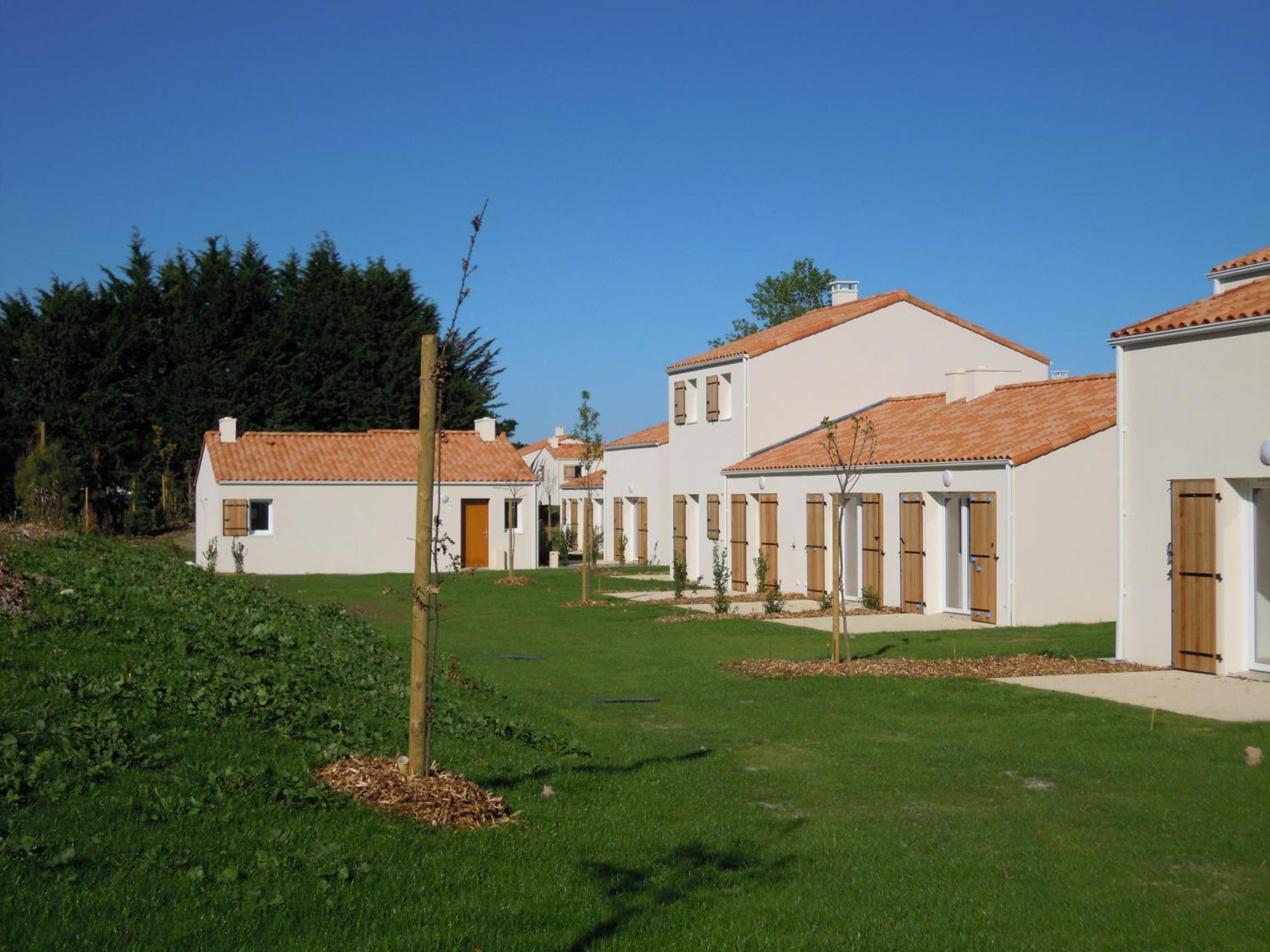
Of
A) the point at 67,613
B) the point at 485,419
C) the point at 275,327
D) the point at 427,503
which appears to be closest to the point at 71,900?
the point at 427,503

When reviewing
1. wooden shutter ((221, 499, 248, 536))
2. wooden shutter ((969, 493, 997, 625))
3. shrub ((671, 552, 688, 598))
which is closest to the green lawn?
wooden shutter ((969, 493, 997, 625))

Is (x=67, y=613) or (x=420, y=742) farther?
(x=67, y=613)

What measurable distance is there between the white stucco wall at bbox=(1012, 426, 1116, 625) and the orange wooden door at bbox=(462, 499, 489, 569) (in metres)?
21.4

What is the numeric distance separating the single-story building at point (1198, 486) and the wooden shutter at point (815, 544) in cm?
988

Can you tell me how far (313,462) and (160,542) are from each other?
6.74m

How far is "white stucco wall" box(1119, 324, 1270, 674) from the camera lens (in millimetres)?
13211

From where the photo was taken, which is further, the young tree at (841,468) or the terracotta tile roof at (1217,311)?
the young tree at (841,468)

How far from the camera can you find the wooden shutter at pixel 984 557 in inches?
768

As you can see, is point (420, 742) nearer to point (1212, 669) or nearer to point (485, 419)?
point (1212, 669)

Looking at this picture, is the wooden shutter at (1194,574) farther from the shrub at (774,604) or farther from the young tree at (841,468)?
the shrub at (774,604)

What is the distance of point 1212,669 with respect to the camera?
13.5 meters

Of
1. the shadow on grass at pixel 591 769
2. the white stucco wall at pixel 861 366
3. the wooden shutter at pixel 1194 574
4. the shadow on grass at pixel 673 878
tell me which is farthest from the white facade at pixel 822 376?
the shadow on grass at pixel 673 878

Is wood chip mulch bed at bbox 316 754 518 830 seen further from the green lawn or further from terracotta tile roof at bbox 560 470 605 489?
terracotta tile roof at bbox 560 470 605 489

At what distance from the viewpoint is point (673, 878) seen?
6121 millimetres
